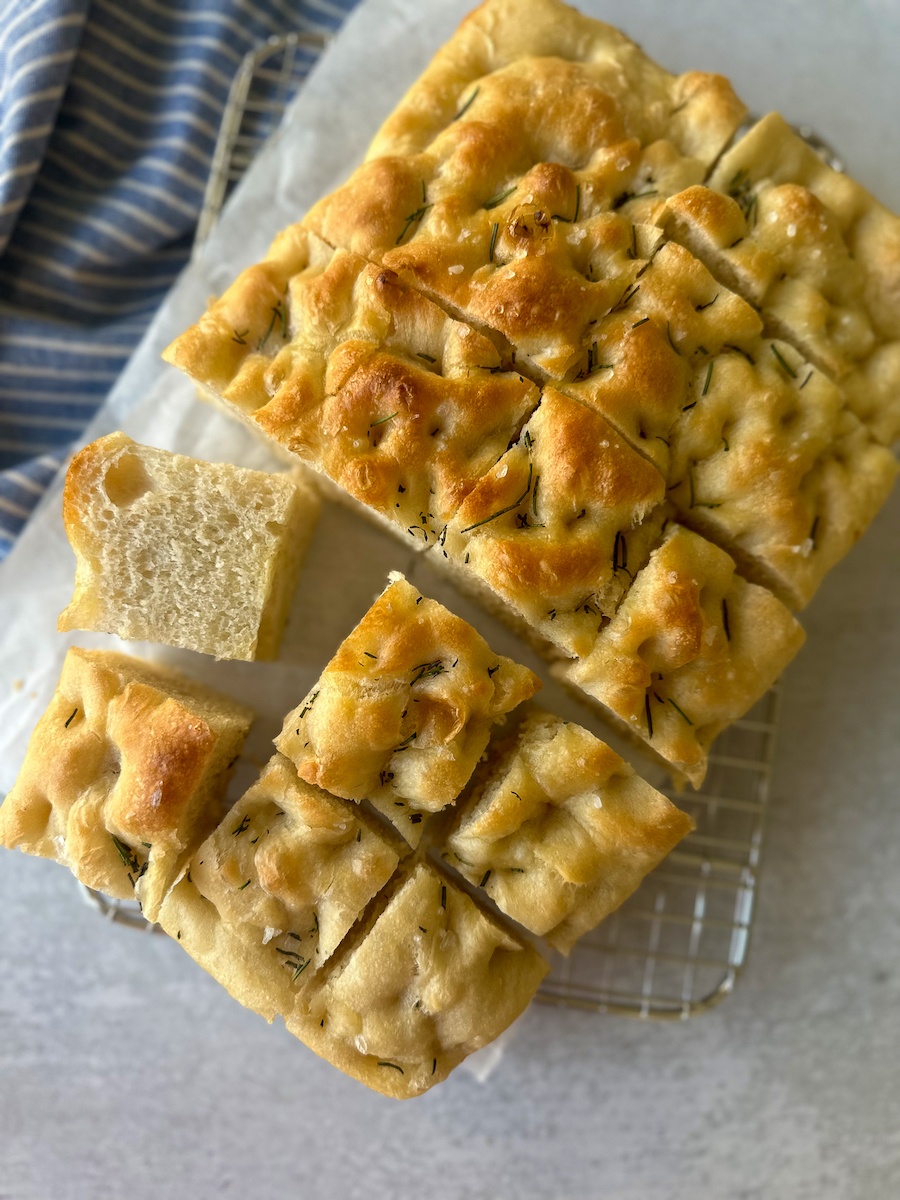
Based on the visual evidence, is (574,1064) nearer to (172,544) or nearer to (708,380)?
(172,544)

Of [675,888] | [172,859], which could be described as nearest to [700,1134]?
[675,888]

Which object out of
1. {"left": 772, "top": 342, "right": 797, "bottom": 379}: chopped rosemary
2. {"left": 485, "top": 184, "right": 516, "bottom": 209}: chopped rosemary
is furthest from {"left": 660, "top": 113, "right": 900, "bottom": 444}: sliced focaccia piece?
{"left": 485, "top": 184, "right": 516, "bottom": 209}: chopped rosemary

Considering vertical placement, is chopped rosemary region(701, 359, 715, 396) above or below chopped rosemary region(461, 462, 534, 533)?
above

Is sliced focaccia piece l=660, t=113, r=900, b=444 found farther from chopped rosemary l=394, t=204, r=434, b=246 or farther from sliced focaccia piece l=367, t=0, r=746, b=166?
chopped rosemary l=394, t=204, r=434, b=246

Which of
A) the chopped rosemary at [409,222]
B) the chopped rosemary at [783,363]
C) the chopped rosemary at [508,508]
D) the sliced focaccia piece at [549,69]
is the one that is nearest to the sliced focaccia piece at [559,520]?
the chopped rosemary at [508,508]

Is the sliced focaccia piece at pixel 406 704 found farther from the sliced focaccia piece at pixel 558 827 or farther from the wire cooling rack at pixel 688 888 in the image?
the wire cooling rack at pixel 688 888
